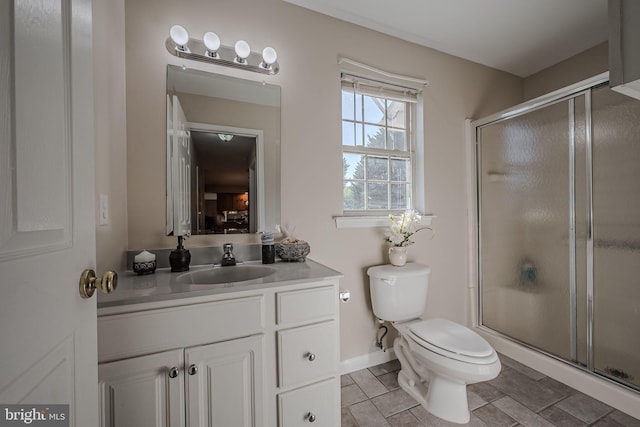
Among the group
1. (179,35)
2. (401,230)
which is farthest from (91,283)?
(401,230)

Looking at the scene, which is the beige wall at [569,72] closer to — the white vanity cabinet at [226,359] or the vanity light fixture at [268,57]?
the vanity light fixture at [268,57]

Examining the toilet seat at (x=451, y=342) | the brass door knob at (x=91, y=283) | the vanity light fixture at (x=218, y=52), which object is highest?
the vanity light fixture at (x=218, y=52)

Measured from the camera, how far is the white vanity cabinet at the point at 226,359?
0.87 meters

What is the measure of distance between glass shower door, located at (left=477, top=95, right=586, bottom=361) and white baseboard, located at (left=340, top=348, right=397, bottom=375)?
1025mm

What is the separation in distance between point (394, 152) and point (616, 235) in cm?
148

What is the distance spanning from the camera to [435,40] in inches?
84.2

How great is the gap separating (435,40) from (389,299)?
2066mm

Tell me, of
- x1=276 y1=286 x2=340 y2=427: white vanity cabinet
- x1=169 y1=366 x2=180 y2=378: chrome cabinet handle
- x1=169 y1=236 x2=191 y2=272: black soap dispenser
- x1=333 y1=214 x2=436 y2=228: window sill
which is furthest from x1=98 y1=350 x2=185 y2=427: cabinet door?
x1=333 y1=214 x2=436 y2=228: window sill

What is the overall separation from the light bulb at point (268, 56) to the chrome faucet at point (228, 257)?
43.8 inches

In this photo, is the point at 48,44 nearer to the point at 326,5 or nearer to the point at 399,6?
the point at 326,5

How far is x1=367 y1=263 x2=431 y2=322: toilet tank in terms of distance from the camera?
69.9 inches

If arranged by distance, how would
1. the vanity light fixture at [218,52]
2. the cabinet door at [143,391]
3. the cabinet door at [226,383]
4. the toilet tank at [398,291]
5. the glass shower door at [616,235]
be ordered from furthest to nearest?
the toilet tank at [398,291] → the glass shower door at [616,235] → the vanity light fixture at [218,52] → the cabinet door at [226,383] → the cabinet door at [143,391]

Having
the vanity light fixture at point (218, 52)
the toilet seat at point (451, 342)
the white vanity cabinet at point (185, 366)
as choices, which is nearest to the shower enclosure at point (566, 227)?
the toilet seat at point (451, 342)

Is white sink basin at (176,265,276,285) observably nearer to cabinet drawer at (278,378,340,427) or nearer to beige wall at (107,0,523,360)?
beige wall at (107,0,523,360)
